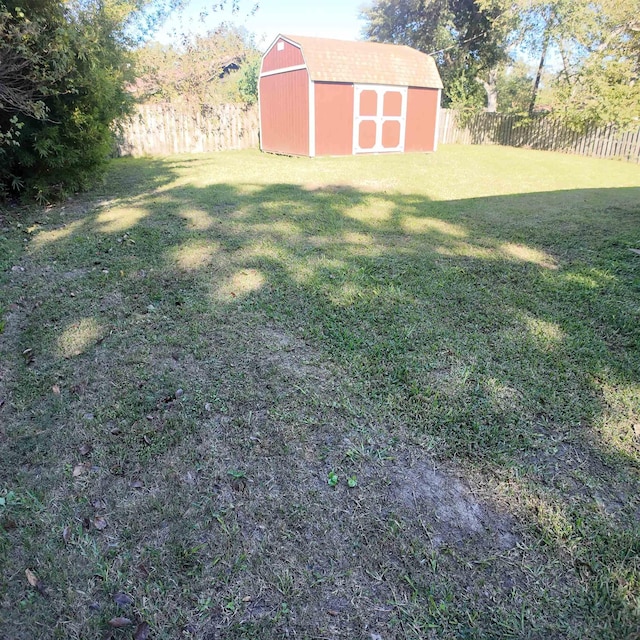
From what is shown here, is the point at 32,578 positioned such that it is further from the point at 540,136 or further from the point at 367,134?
the point at 540,136

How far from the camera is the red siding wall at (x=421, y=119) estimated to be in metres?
15.6

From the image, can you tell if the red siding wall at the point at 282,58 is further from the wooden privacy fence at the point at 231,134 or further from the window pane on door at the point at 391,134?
the window pane on door at the point at 391,134

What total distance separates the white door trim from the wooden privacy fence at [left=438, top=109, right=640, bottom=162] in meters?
5.58

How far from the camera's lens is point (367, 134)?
14.9 meters

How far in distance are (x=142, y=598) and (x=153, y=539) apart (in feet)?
0.77

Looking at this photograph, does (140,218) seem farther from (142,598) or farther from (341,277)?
(142,598)

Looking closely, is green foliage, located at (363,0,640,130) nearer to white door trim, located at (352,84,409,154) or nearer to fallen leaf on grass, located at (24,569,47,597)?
white door trim, located at (352,84,409,154)

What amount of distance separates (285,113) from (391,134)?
3.60 metres

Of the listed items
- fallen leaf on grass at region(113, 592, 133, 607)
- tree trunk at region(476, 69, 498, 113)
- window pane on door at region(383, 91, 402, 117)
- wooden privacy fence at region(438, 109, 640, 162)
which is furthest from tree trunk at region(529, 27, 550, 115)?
fallen leaf on grass at region(113, 592, 133, 607)

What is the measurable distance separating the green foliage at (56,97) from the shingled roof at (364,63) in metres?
7.08

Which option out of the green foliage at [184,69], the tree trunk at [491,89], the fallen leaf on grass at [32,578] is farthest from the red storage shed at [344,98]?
the fallen leaf on grass at [32,578]

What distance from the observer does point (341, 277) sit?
4.13 m

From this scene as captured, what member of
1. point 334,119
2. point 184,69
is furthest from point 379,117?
point 184,69

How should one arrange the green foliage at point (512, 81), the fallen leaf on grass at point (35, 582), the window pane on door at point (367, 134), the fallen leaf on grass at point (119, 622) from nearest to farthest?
the fallen leaf on grass at point (119, 622)
the fallen leaf on grass at point (35, 582)
the window pane on door at point (367, 134)
the green foliage at point (512, 81)
